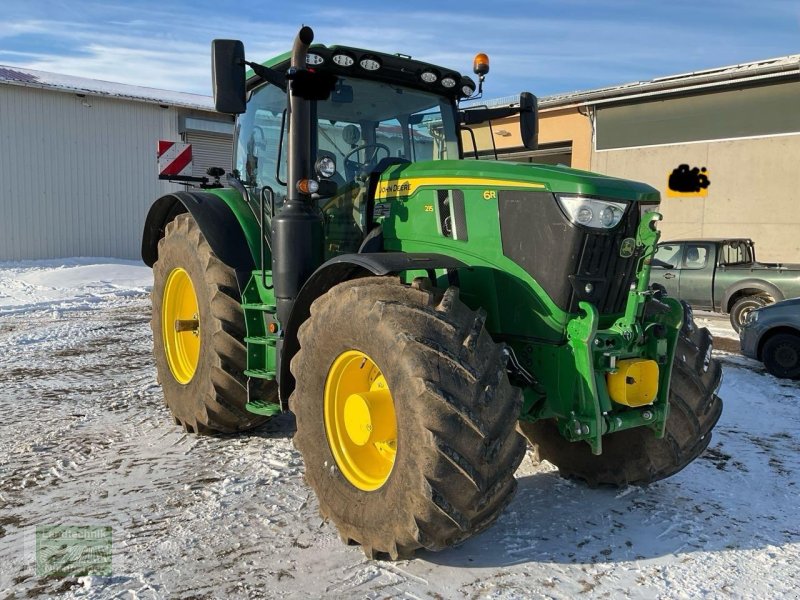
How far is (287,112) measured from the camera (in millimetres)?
4191

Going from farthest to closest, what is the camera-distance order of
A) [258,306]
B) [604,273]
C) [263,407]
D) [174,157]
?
[174,157] → [258,306] → [263,407] → [604,273]

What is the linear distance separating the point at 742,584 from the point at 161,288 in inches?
172

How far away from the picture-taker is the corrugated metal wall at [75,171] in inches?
597

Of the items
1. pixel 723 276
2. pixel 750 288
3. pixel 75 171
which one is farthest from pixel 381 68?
pixel 75 171

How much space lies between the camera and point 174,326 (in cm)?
525

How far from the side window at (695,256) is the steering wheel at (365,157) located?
8.81 metres

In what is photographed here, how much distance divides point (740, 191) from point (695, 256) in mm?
4988

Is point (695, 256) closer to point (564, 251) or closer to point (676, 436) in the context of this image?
point (676, 436)

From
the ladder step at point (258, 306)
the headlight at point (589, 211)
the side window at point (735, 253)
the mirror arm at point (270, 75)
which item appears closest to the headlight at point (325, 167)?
the mirror arm at point (270, 75)

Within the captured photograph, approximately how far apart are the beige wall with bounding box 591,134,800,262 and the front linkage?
13558mm

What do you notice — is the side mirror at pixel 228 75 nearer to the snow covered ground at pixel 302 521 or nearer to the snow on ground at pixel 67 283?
the snow covered ground at pixel 302 521

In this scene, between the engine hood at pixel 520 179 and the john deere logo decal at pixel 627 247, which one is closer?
the engine hood at pixel 520 179

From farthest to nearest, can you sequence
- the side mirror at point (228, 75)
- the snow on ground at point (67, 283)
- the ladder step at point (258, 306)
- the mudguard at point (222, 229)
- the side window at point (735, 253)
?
the side window at point (735, 253) < the snow on ground at point (67, 283) < the mudguard at point (222, 229) < the ladder step at point (258, 306) < the side mirror at point (228, 75)

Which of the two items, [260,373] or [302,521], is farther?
[260,373]
